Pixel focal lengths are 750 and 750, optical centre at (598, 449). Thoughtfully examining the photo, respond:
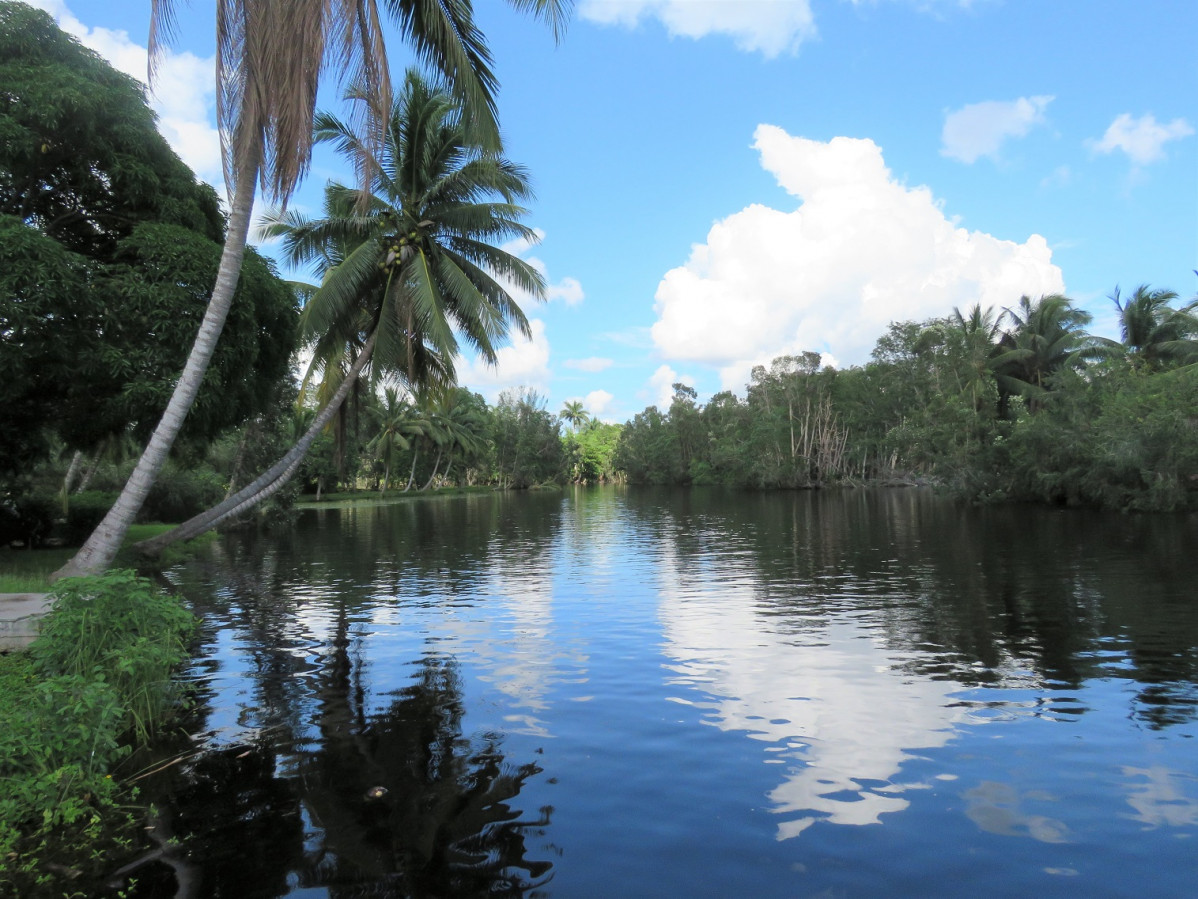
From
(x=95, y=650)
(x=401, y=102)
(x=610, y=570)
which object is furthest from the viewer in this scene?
(x=401, y=102)

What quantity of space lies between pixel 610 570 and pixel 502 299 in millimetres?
9261

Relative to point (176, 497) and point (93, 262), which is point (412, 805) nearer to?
point (93, 262)

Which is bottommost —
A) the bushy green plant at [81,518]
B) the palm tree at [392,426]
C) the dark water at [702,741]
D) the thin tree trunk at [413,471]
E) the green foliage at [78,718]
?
the dark water at [702,741]

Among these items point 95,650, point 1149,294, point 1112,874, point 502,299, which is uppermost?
point 1149,294

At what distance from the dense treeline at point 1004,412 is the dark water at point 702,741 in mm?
18889

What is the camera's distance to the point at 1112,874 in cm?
496

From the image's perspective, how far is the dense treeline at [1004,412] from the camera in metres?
32.5

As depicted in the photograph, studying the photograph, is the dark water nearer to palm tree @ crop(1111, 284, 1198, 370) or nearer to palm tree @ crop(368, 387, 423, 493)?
palm tree @ crop(1111, 284, 1198, 370)

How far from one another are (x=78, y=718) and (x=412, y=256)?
18.0m

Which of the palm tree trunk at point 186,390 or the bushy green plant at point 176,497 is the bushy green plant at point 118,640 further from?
the bushy green plant at point 176,497

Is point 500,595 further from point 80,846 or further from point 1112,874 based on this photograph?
point 1112,874

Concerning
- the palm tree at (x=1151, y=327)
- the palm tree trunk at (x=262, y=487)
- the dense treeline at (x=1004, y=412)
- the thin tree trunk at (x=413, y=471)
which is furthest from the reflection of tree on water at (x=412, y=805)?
the thin tree trunk at (x=413, y=471)

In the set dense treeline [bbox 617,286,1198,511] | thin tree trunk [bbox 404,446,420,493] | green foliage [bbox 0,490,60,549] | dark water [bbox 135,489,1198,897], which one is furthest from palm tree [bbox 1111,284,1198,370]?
thin tree trunk [bbox 404,446,420,493]

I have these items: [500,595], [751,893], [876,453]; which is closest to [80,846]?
[751,893]
